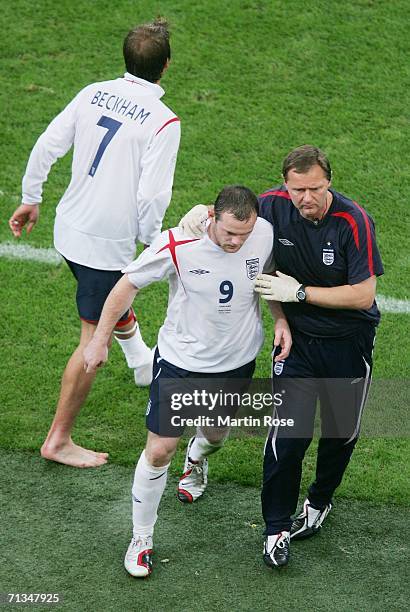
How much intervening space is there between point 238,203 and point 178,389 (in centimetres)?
95

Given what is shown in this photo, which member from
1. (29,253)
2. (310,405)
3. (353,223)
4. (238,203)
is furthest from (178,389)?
(29,253)

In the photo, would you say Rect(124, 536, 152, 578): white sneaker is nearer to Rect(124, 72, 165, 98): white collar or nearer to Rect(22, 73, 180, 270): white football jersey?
Rect(22, 73, 180, 270): white football jersey

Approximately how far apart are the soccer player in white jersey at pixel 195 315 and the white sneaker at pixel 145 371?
1.27 meters

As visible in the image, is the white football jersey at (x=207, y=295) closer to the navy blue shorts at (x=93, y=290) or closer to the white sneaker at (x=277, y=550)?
the navy blue shorts at (x=93, y=290)

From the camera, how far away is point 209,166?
8516mm

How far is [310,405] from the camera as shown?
5.32 meters

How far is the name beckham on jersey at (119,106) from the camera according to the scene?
584 cm

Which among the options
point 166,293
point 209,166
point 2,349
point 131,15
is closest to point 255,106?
point 209,166

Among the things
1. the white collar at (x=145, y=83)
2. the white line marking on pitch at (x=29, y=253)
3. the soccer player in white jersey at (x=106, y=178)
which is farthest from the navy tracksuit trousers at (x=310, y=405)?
the white line marking on pitch at (x=29, y=253)

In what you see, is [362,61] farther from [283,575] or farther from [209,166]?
[283,575]

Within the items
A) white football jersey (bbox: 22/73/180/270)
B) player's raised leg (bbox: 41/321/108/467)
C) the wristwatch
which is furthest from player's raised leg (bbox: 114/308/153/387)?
the wristwatch

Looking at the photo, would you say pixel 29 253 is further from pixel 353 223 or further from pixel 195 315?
pixel 353 223

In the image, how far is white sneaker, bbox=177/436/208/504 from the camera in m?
5.96

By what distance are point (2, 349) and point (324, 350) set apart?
2.47 m
